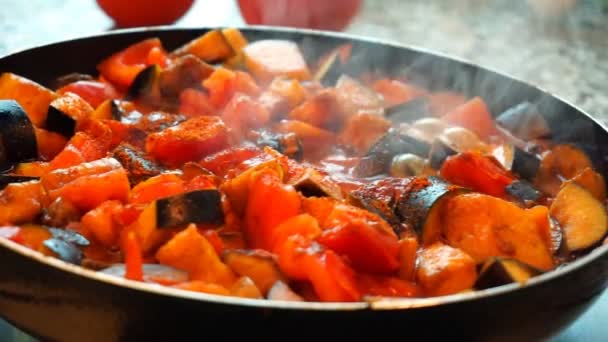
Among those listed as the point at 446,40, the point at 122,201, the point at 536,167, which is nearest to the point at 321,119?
the point at 536,167

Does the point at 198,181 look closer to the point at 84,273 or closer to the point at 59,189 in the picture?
the point at 59,189

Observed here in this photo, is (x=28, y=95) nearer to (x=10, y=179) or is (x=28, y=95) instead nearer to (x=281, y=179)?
(x=10, y=179)

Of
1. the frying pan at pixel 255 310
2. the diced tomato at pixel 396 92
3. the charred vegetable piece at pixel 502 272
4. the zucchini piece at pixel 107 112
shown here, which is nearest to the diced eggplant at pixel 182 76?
the zucchini piece at pixel 107 112

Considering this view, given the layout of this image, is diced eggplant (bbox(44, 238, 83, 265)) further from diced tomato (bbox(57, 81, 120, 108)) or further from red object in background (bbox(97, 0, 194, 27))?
red object in background (bbox(97, 0, 194, 27))

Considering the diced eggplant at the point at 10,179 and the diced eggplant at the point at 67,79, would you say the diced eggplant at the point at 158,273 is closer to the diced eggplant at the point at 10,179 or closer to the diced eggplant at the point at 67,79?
the diced eggplant at the point at 10,179

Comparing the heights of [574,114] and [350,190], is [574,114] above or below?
above

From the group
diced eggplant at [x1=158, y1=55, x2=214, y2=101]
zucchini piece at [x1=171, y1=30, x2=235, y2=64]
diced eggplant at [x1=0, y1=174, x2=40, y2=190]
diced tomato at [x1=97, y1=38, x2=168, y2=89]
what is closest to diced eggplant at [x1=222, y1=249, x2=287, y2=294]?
diced eggplant at [x1=0, y1=174, x2=40, y2=190]
